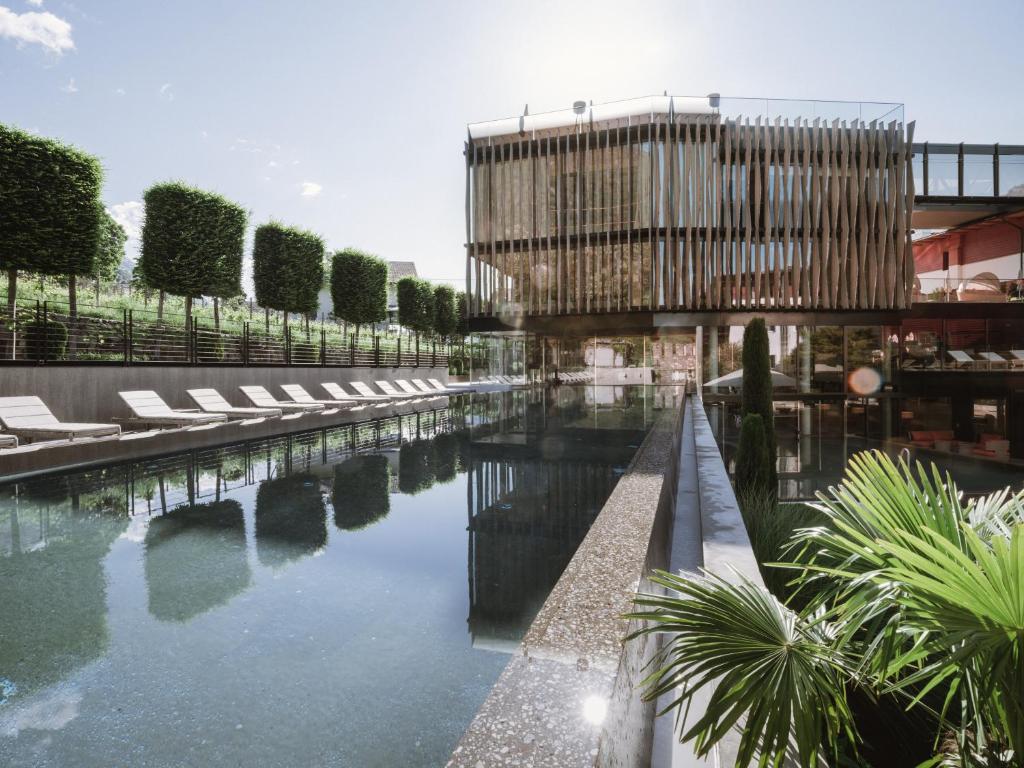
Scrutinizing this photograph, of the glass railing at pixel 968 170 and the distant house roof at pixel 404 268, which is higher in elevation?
the distant house roof at pixel 404 268

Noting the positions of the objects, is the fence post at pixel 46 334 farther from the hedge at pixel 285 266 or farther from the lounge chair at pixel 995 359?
the lounge chair at pixel 995 359

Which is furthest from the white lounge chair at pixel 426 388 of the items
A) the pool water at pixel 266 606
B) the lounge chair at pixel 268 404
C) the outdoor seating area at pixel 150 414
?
the pool water at pixel 266 606

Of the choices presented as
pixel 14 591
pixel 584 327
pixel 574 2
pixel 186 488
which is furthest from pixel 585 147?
pixel 14 591

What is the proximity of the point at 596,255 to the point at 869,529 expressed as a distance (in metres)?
22.0

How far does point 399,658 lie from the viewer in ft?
8.87

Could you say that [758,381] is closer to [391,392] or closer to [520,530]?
[520,530]

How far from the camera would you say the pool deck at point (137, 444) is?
22.6 ft

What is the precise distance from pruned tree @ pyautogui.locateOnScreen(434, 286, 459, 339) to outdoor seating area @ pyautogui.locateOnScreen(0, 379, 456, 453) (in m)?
16.3

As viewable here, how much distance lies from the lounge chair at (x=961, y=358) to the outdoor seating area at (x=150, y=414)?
20822 millimetres

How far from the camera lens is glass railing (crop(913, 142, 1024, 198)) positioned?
20594 mm

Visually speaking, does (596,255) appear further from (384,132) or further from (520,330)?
(384,132)

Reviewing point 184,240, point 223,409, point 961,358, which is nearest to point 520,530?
point 223,409

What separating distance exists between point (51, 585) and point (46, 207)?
11240 mm

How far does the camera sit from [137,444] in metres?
8.30
